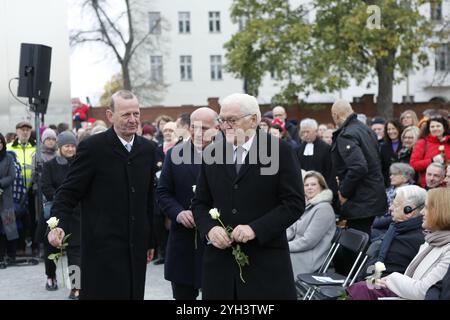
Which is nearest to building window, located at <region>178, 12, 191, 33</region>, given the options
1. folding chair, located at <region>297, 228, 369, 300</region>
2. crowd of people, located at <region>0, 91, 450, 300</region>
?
crowd of people, located at <region>0, 91, 450, 300</region>

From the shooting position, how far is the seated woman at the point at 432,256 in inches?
172

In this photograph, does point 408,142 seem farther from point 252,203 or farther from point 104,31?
point 104,31

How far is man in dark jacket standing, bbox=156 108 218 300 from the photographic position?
5023 mm

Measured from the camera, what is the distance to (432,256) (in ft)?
14.9

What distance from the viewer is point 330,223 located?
6.69 metres

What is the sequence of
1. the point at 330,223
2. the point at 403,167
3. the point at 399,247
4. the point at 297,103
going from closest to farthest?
the point at 399,247
the point at 330,223
the point at 403,167
the point at 297,103

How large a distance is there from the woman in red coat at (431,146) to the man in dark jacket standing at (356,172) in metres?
1.05

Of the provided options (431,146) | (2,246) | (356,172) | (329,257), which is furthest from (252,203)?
(2,246)

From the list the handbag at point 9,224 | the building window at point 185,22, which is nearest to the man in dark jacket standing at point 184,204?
the handbag at point 9,224

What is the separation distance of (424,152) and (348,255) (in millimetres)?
1975

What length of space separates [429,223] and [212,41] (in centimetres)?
4275

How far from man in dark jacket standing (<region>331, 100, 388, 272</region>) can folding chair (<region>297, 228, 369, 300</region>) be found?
24.0 inches
